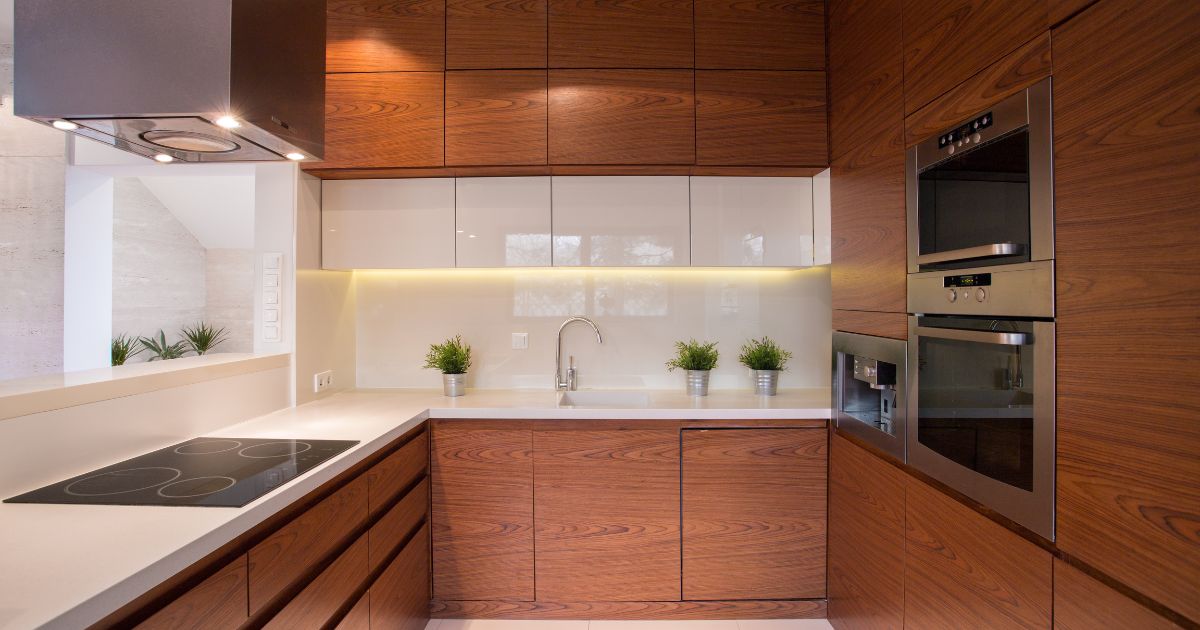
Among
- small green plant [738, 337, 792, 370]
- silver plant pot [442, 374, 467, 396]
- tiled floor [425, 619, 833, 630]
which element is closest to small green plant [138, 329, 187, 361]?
silver plant pot [442, 374, 467, 396]

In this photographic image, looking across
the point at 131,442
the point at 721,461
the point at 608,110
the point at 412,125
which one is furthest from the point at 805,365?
the point at 131,442

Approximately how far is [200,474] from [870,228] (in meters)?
2.12

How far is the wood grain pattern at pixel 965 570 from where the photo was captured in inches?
47.4

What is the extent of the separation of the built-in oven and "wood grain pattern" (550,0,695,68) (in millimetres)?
1390

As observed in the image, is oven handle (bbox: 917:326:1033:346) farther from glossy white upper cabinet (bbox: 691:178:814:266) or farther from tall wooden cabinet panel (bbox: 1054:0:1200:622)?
glossy white upper cabinet (bbox: 691:178:814:266)

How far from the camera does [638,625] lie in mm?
2279

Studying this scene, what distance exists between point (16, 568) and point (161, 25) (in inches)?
44.4

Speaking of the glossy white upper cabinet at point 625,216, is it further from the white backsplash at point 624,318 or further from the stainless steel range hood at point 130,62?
the stainless steel range hood at point 130,62

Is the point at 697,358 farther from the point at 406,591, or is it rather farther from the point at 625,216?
the point at 406,591

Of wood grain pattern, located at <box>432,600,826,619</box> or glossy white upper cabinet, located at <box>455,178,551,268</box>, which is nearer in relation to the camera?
wood grain pattern, located at <box>432,600,826,619</box>

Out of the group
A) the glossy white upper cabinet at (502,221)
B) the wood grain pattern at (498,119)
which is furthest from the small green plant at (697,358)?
the wood grain pattern at (498,119)

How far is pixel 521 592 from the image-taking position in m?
2.31

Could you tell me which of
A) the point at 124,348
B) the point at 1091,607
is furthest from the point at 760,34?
the point at 124,348

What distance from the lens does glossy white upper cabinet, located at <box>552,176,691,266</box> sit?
2576mm
